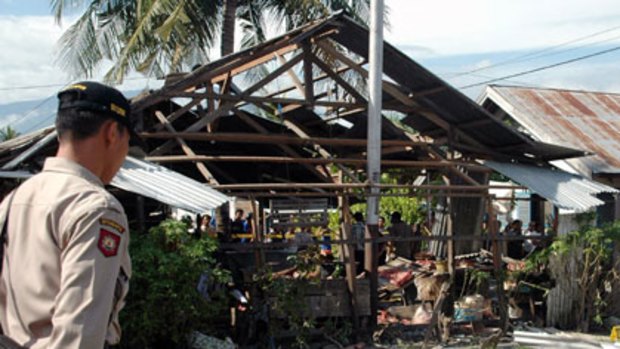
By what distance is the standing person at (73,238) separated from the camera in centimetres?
178

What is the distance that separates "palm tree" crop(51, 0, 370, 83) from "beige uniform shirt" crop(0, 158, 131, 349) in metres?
14.1

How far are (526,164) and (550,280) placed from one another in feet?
6.72

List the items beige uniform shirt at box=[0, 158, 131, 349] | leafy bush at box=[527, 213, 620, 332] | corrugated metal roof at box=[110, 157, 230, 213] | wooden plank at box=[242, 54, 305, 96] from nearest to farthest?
beige uniform shirt at box=[0, 158, 131, 349] < corrugated metal roof at box=[110, 157, 230, 213] < wooden plank at box=[242, 54, 305, 96] < leafy bush at box=[527, 213, 620, 332]

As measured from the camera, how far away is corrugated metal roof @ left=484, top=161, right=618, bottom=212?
10.7 metres

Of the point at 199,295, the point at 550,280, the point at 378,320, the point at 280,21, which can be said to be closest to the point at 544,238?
the point at 550,280

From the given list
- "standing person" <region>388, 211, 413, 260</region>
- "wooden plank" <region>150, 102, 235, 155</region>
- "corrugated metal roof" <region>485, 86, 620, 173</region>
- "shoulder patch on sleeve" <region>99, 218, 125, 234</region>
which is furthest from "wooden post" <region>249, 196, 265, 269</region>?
"shoulder patch on sleeve" <region>99, 218, 125, 234</region>

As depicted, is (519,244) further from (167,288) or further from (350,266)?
(167,288)

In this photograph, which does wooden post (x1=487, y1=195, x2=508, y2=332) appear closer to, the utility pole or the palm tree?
the utility pole

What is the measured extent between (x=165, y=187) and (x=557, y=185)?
608cm

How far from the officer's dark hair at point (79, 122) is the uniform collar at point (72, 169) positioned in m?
0.07

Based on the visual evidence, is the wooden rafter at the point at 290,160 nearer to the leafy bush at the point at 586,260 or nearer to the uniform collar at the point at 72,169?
the leafy bush at the point at 586,260

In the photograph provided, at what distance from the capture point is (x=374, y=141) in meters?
10.3

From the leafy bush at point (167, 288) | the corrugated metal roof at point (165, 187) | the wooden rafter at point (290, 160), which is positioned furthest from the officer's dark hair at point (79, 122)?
the wooden rafter at point (290, 160)

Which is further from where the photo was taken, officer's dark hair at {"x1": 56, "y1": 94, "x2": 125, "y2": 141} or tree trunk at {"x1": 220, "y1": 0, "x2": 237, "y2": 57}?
tree trunk at {"x1": 220, "y1": 0, "x2": 237, "y2": 57}
